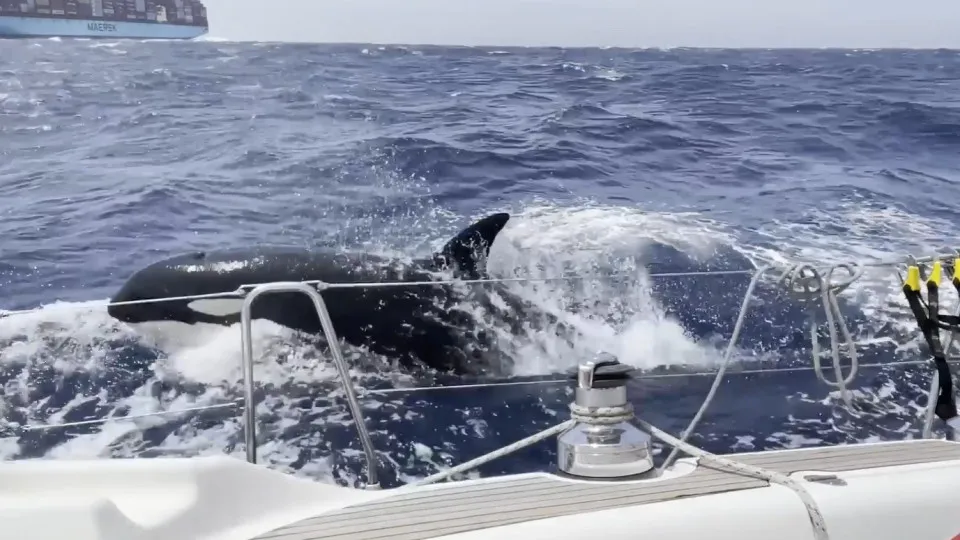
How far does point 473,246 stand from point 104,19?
3037 inches

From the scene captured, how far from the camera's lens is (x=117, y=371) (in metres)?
6.41

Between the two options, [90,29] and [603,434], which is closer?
[603,434]

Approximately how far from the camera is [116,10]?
74.6 meters

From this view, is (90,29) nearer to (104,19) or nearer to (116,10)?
(104,19)

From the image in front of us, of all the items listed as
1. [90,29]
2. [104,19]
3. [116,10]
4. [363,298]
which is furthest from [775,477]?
[116,10]

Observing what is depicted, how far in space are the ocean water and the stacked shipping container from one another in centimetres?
4201

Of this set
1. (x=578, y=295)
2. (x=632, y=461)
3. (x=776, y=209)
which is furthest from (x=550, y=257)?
(x=632, y=461)

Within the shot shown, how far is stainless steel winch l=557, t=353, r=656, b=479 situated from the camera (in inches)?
91.7

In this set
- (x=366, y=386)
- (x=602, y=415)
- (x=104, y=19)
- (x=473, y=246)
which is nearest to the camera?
(x=602, y=415)

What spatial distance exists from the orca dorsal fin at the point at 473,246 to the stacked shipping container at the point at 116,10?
68006mm

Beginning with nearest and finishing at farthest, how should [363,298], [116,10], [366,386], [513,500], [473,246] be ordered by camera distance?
[513,500] → [366,386] → [473,246] → [363,298] → [116,10]

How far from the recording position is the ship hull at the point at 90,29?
217ft

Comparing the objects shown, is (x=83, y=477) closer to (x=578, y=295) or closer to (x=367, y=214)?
(x=578, y=295)

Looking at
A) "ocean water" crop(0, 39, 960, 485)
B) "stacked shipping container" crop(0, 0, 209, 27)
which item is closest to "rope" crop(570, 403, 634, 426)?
"ocean water" crop(0, 39, 960, 485)
